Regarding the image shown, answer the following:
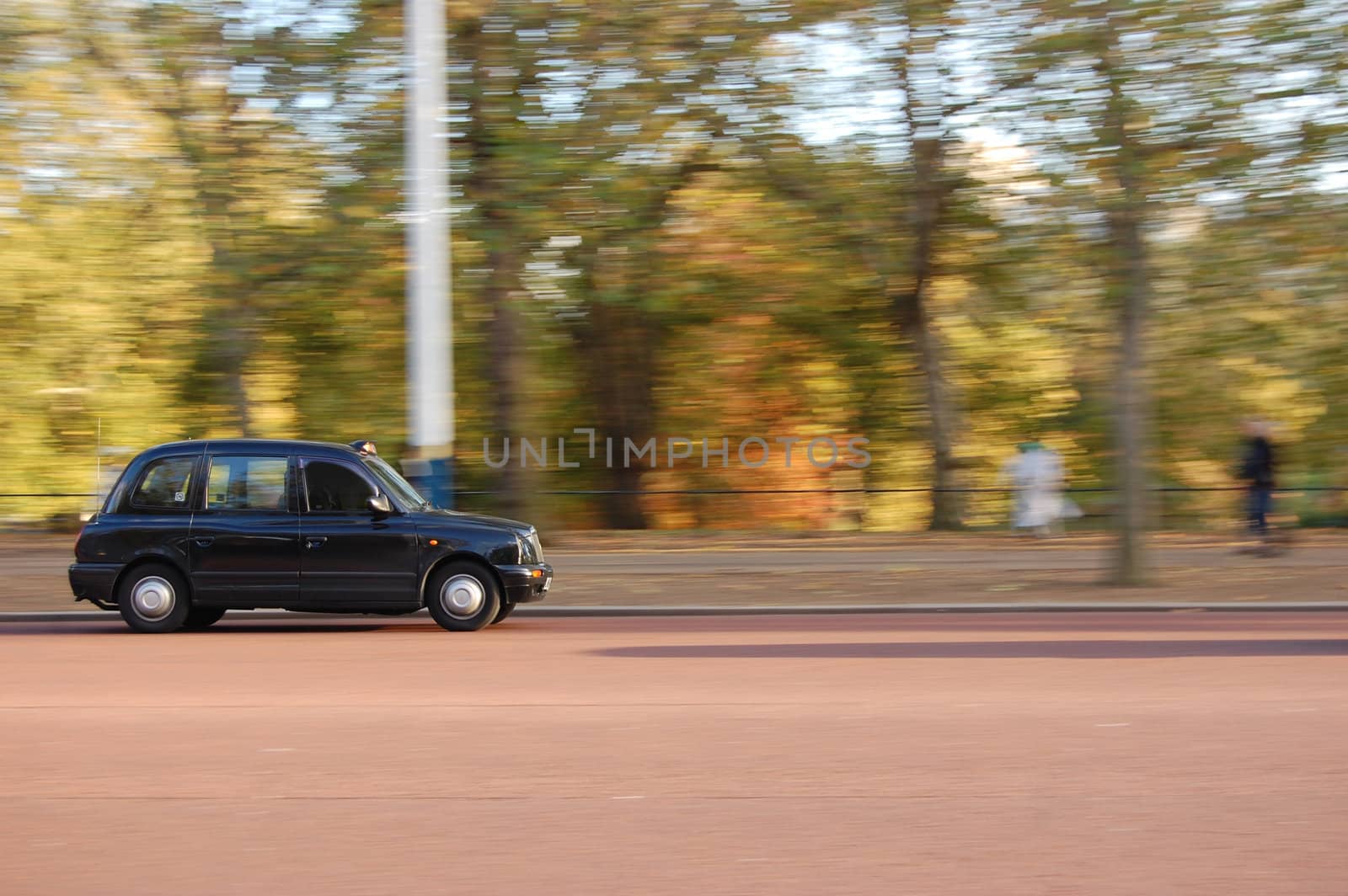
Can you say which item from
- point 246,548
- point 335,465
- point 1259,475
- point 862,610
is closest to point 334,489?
point 335,465

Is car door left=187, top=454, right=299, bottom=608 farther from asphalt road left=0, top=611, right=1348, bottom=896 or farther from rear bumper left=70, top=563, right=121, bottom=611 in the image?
asphalt road left=0, top=611, right=1348, bottom=896

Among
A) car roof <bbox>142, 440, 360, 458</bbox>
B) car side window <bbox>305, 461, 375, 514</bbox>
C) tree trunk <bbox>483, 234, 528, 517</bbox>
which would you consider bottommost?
car side window <bbox>305, 461, 375, 514</bbox>

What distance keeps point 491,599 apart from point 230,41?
10855 millimetres

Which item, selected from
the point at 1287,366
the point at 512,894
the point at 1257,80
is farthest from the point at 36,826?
the point at 1287,366

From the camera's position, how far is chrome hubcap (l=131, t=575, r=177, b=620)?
1288cm

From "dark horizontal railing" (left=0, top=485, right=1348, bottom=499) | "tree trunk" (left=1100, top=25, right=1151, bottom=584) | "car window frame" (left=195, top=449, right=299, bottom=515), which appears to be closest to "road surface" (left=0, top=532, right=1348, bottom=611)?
"tree trunk" (left=1100, top=25, right=1151, bottom=584)

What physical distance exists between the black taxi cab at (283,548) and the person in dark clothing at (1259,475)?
10.9 m

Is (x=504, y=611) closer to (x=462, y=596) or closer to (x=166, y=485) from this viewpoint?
(x=462, y=596)

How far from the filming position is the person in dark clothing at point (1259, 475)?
1952 centimetres

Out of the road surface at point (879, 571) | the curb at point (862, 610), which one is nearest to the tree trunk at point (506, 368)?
the road surface at point (879, 571)

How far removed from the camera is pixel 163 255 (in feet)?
75.2

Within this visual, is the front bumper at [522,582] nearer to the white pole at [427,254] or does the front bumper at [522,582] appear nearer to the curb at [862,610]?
the curb at [862,610]

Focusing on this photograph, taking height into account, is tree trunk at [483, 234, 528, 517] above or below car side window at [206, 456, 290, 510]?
above

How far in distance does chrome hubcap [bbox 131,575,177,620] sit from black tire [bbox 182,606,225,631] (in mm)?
386
